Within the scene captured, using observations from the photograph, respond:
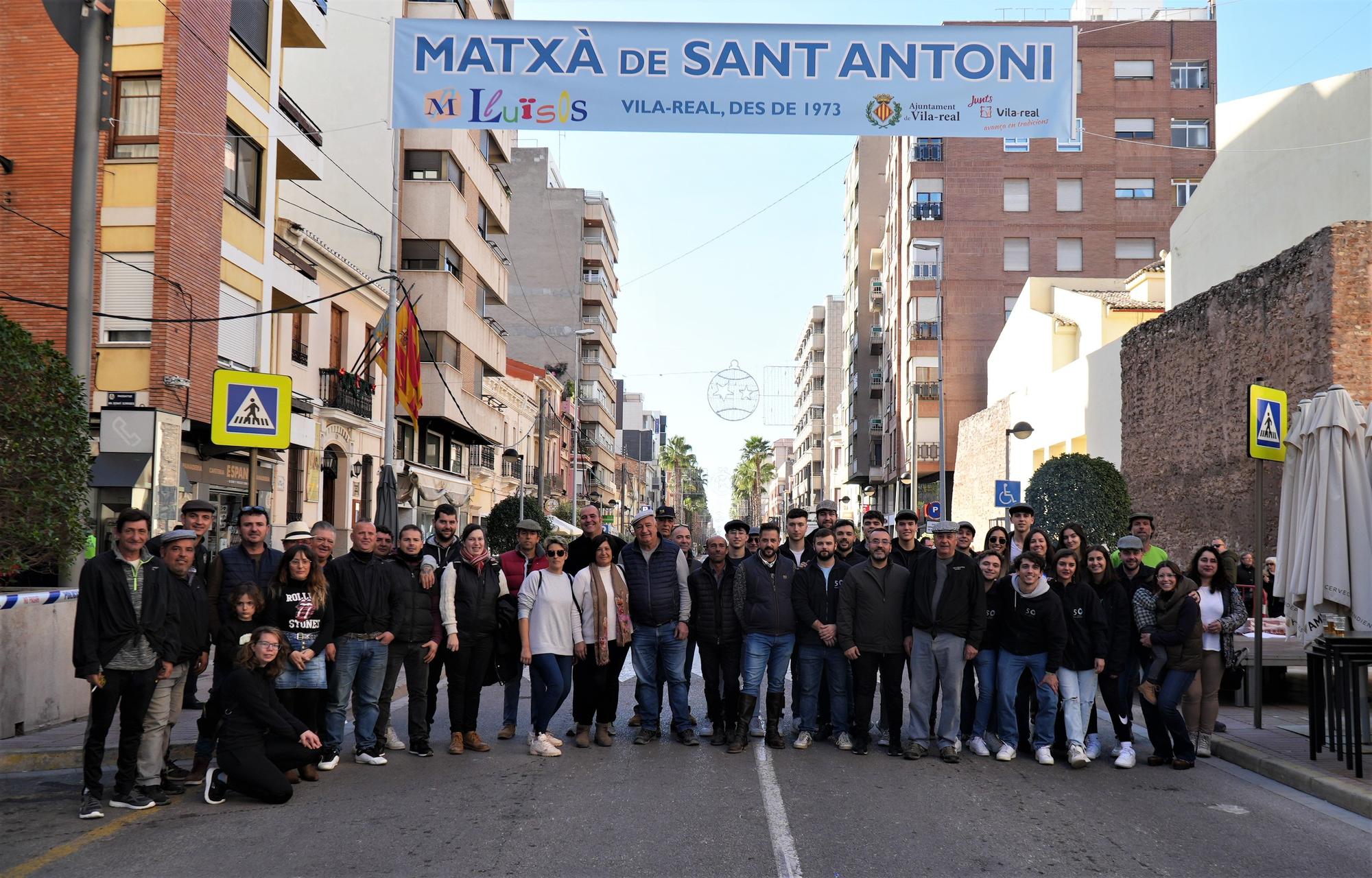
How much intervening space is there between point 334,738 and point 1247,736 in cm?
782

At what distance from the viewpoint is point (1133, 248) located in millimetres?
51594

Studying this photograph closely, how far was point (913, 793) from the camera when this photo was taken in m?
8.09

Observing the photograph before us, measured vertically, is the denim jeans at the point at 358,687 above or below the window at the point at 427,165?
below

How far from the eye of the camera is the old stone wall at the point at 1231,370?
728 inches

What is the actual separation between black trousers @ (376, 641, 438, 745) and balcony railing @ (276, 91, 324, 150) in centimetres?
1773

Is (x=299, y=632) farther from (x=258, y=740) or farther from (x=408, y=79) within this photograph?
(x=408, y=79)

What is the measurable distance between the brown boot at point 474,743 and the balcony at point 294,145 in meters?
17.4

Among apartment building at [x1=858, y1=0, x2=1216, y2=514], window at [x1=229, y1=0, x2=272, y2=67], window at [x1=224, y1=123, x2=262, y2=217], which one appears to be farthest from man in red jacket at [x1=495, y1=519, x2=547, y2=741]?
apartment building at [x1=858, y1=0, x2=1216, y2=514]

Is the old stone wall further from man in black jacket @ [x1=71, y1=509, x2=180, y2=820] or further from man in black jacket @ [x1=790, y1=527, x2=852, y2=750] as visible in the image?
man in black jacket @ [x1=71, y1=509, x2=180, y2=820]

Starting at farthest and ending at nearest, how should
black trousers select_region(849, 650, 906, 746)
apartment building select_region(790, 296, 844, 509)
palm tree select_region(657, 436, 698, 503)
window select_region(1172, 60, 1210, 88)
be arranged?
palm tree select_region(657, 436, 698, 503) → apartment building select_region(790, 296, 844, 509) → window select_region(1172, 60, 1210, 88) → black trousers select_region(849, 650, 906, 746)

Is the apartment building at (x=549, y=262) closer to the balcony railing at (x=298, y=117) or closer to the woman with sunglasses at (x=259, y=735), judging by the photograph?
the balcony railing at (x=298, y=117)

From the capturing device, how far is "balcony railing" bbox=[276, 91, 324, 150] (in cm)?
2516

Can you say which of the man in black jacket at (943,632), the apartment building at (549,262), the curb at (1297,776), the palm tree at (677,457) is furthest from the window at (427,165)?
the palm tree at (677,457)

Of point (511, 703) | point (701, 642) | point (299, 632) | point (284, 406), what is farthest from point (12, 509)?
point (701, 642)
